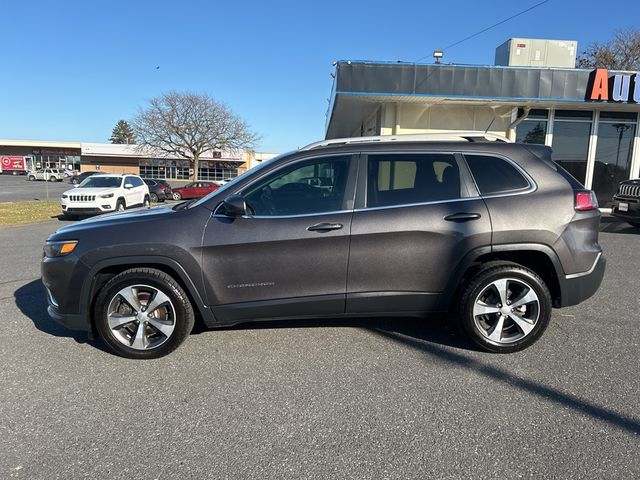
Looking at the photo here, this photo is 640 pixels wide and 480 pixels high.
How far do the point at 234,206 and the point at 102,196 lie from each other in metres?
13.3

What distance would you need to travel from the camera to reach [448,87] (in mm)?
12617

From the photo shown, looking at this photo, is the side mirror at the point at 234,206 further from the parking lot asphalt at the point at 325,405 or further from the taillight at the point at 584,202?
the taillight at the point at 584,202

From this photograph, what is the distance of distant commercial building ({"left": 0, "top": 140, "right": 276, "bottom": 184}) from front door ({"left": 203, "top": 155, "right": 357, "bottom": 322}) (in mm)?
64944

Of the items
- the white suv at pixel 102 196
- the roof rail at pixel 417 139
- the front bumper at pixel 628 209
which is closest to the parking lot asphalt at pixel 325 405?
the roof rail at pixel 417 139

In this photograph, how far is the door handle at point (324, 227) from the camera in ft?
11.9

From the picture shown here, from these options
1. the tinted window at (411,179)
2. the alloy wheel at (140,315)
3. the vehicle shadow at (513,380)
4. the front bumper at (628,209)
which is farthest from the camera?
the front bumper at (628,209)

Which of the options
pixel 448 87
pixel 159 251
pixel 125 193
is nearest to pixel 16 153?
pixel 125 193

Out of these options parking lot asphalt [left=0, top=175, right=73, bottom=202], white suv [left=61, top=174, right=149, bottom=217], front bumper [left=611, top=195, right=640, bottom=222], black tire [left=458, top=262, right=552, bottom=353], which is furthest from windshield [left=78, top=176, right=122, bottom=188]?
front bumper [left=611, top=195, right=640, bottom=222]

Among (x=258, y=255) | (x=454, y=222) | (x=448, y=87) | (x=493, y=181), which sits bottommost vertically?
(x=258, y=255)

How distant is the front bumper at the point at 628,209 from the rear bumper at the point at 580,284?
793cm

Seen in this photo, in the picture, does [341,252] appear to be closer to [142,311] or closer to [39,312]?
[142,311]

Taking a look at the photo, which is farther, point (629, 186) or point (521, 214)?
point (629, 186)

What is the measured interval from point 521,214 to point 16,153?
297 feet

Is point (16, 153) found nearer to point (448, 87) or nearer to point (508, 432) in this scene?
point (448, 87)
